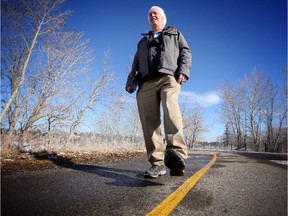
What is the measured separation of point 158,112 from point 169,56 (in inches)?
34.7

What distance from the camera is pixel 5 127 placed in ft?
25.1

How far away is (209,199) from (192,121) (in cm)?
5188

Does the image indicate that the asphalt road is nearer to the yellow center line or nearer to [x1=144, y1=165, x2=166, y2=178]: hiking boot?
the yellow center line

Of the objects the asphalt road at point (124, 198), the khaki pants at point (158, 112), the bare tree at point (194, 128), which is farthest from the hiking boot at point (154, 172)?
the bare tree at point (194, 128)

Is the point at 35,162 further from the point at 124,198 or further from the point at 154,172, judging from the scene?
the point at 124,198

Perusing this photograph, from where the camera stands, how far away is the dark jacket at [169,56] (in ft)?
10.4

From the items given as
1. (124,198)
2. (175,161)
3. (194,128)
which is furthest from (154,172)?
(194,128)

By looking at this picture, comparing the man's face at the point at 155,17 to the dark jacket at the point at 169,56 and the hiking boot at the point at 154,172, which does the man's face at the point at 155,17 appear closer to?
the dark jacket at the point at 169,56

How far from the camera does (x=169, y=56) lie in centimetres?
321

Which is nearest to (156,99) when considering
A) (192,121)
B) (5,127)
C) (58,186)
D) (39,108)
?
(58,186)

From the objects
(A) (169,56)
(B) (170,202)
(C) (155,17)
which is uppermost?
(C) (155,17)

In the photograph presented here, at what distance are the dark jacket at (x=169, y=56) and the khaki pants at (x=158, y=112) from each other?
0.16 m

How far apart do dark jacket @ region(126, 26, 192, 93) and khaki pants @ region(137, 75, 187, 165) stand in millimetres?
156

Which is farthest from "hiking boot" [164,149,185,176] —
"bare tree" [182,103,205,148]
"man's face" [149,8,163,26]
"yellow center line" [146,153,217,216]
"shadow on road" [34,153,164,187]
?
→ "bare tree" [182,103,205,148]
